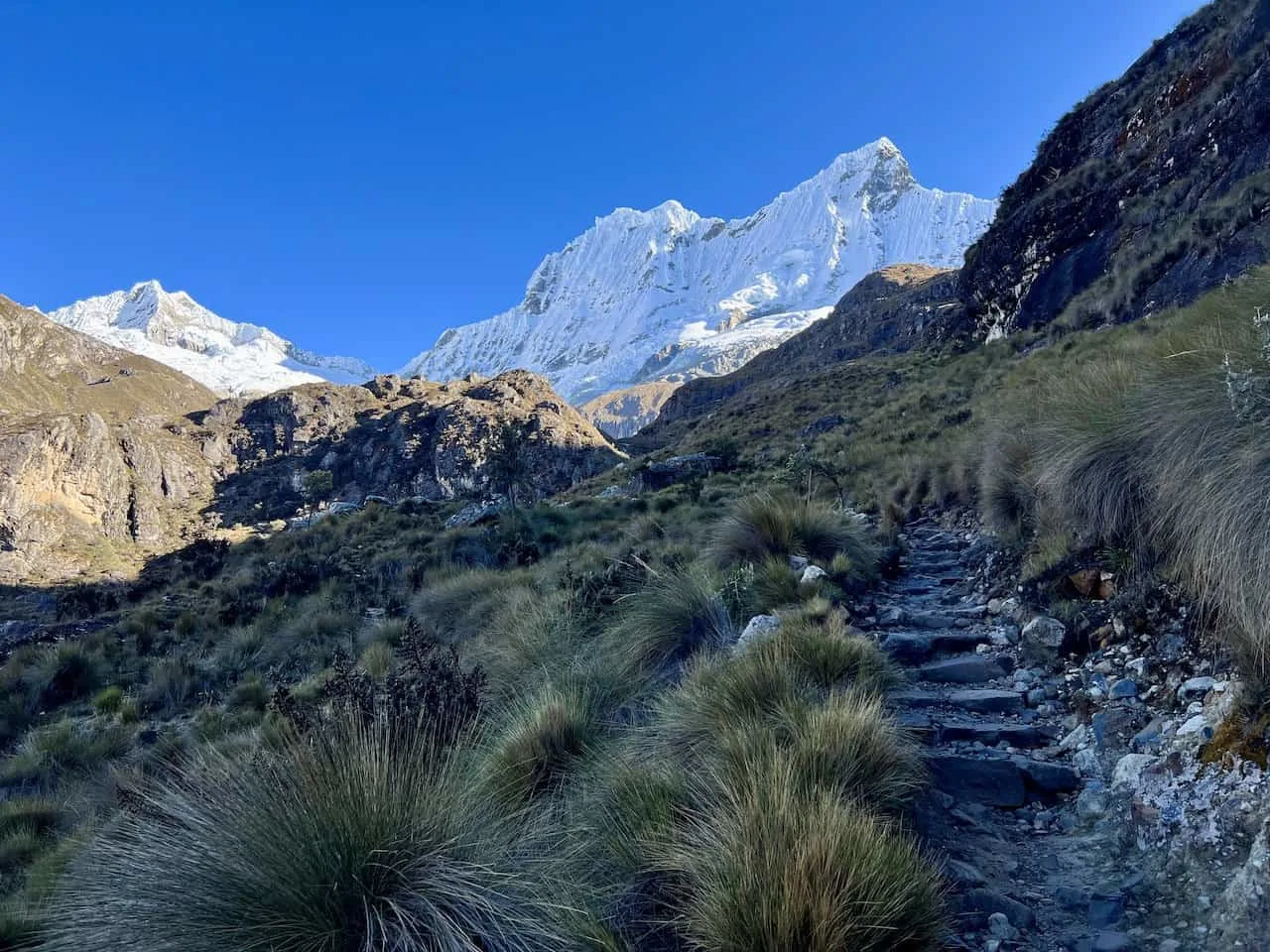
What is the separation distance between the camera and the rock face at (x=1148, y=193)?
583 inches

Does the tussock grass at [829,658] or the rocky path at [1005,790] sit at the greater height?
the tussock grass at [829,658]

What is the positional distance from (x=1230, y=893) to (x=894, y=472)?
34.4 ft

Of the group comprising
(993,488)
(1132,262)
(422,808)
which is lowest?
(422,808)

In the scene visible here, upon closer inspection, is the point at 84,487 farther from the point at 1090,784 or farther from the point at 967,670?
the point at 1090,784

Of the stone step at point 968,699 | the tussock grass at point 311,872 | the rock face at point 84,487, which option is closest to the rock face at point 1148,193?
the stone step at point 968,699

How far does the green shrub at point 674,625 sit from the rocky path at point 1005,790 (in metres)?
1.27

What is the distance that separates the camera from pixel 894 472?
39.4ft

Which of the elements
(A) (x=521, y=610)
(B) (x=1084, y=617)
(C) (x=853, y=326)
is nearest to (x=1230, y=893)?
(B) (x=1084, y=617)

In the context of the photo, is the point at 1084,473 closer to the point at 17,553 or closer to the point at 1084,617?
the point at 1084,617

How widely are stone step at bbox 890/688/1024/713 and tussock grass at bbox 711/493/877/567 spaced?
8.40 feet

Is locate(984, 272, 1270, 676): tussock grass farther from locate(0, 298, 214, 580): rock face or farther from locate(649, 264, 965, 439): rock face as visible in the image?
locate(0, 298, 214, 580): rock face

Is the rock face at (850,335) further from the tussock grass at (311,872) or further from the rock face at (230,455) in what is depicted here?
the tussock grass at (311,872)

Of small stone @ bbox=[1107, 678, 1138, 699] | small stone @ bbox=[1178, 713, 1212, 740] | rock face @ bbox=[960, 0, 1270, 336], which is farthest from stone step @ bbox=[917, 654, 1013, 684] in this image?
rock face @ bbox=[960, 0, 1270, 336]

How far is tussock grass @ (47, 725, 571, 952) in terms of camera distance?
2.05 m
